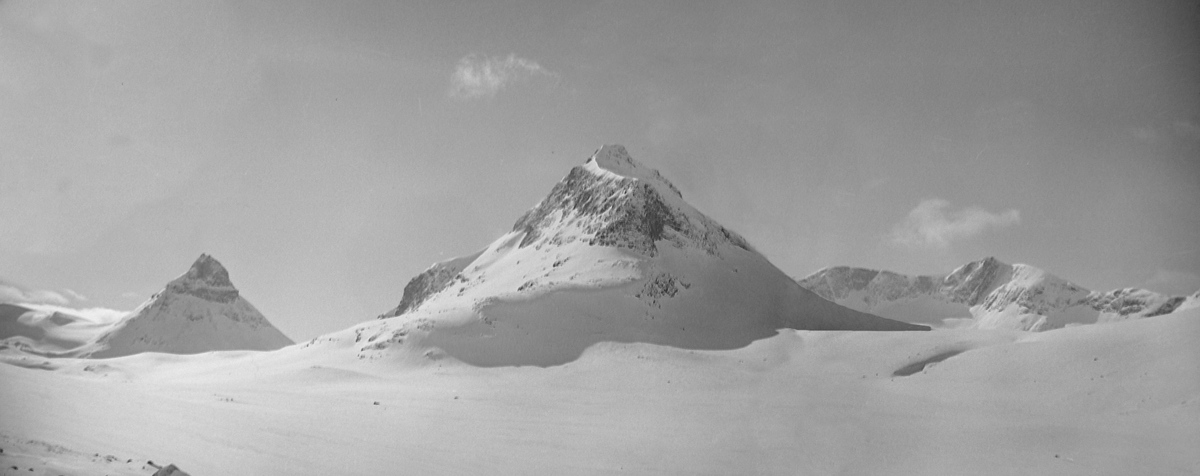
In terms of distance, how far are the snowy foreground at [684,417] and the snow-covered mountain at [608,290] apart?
260 inches

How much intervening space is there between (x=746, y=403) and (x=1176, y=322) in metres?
16.8

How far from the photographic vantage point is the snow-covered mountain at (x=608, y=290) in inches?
1702

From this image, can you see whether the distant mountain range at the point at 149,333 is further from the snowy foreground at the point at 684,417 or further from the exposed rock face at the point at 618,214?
the snowy foreground at the point at 684,417

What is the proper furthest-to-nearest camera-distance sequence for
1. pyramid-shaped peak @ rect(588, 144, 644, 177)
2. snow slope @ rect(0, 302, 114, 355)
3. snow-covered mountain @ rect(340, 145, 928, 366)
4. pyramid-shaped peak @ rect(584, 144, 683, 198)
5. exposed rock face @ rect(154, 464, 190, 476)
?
snow slope @ rect(0, 302, 114, 355)
pyramid-shaped peak @ rect(588, 144, 644, 177)
pyramid-shaped peak @ rect(584, 144, 683, 198)
snow-covered mountain @ rect(340, 145, 928, 366)
exposed rock face @ rect(154, 464, 190, 476)

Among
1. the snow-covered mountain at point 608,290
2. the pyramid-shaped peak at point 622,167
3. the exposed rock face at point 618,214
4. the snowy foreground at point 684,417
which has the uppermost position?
the pyramid-shaped peak at point 622,167

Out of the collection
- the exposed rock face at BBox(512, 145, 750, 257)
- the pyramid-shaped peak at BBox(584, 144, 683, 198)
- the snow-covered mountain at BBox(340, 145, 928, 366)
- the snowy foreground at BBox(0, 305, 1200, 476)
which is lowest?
the snowy foreground at BBox(0, 305, 1200, 476)

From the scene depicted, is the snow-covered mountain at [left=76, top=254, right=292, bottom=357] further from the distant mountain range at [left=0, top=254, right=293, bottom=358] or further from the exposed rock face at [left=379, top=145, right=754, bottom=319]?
the exposed rock face at [left=379, top=145, right=754, bottom=319]

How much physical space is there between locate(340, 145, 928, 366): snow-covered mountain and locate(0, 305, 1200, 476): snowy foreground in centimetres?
662

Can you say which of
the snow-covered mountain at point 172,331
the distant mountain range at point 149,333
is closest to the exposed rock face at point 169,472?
the snow-covered mountain at point 172,331

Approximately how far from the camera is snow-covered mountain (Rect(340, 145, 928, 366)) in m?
43.2

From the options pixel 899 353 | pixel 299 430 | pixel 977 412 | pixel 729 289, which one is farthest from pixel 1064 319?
pixel 299 430

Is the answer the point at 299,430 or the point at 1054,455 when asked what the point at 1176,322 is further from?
the point at 299,430

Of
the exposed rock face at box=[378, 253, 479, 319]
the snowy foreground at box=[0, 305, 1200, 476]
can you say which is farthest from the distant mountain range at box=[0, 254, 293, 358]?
the snowy foreground at box=[0, 305, 1200, 476]

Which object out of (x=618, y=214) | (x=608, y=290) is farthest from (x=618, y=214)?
(x=608, y=290)
